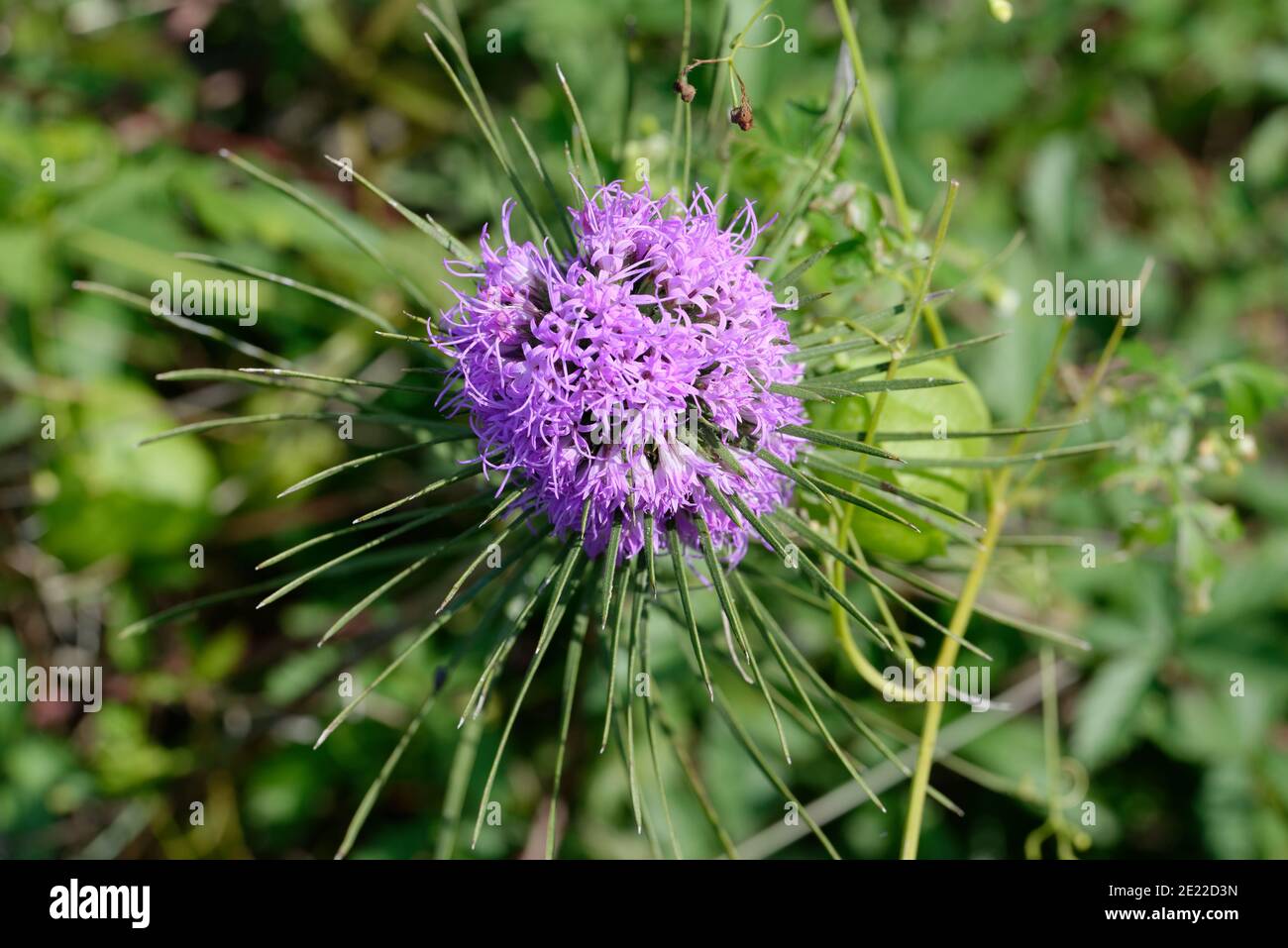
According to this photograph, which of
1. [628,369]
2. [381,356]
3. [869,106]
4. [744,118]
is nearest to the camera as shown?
[628,369]

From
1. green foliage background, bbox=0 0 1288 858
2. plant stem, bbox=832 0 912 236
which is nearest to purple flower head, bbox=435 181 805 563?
plant stem, bbox=832 0 912 236

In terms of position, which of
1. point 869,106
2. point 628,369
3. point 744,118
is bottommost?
point 628,369

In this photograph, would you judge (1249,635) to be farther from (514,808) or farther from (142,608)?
(142,608)

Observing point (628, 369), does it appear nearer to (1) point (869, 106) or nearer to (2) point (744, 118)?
(2) point (744, 118)

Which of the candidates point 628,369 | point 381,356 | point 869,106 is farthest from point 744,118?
point 381,356
